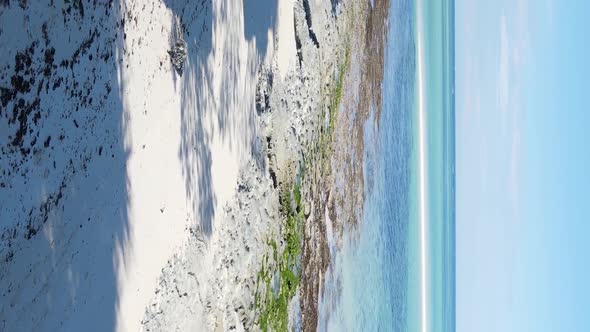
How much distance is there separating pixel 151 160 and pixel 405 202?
374 cm

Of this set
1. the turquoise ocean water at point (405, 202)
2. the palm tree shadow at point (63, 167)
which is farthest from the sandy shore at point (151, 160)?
the turquoise ocean water at point (405, 202)

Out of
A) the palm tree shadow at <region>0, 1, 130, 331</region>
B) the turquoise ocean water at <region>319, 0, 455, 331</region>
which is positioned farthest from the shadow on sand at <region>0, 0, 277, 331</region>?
the turquoise ocean water at <region>319, 0, 455, 331</region>

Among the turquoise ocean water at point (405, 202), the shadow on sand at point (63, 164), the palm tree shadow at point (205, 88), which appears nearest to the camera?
the shadow on sand at point (63, 164)

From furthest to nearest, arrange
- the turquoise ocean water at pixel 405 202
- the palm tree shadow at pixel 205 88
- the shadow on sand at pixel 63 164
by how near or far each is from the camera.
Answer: the turquoise ocean water at pixel 405 202, the palm tree shadow at pixel 205 88, the shadow on sand at pixel 63 164

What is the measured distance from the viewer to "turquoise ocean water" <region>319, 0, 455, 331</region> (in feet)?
13.6

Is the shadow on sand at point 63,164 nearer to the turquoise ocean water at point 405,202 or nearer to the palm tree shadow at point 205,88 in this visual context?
the palm tree shadow at point 205,88

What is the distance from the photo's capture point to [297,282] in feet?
9.91

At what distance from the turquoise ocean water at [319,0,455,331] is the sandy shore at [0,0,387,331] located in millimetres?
808

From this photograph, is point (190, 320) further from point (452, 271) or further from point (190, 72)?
point (452, 271)

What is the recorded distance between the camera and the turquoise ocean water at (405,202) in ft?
13.6

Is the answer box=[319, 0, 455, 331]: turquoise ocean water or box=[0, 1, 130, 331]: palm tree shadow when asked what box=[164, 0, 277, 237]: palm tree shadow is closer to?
box=[0, 1, 130, 331]: palm tree shadow

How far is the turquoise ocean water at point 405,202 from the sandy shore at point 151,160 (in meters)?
0.81

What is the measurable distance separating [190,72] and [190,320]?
0.61 m

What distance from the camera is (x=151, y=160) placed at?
197cm
